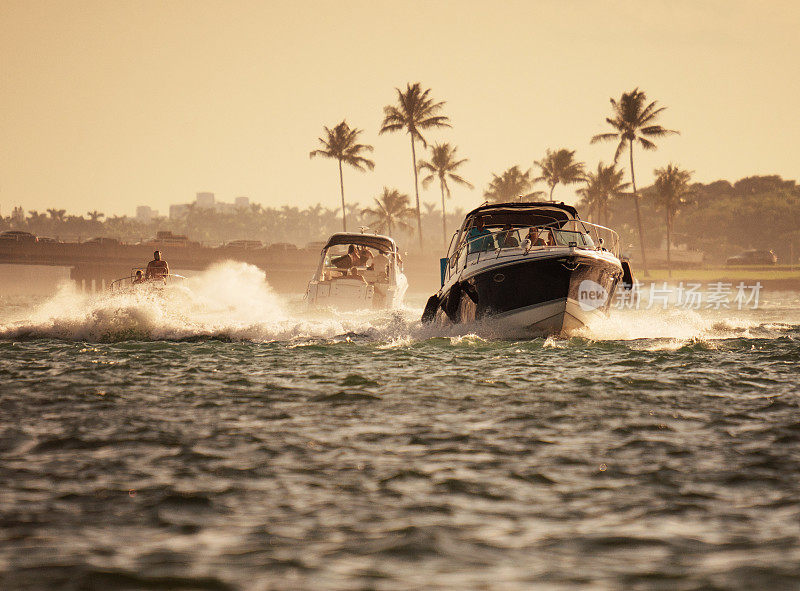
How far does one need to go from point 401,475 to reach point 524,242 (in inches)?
385

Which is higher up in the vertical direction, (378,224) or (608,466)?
(378,224)

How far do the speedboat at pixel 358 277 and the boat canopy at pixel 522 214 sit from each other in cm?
670

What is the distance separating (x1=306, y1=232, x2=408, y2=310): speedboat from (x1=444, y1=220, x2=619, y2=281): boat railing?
726 cm

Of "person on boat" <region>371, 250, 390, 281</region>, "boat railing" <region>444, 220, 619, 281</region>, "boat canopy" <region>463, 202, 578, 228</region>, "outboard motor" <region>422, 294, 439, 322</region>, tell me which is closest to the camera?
"boat railing" <region>444, 220, 619, 281</region>

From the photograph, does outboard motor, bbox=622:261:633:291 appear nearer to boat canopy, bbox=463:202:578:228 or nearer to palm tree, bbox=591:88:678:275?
boat canopy, bbox=463:202:578:228

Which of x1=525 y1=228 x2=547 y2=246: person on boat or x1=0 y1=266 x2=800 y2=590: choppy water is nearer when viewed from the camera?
x1=0 y1=266 x2=800 y2=590: choppy water

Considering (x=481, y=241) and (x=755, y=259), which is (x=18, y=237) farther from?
(x=755, y=259)

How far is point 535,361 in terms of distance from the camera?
12.3 m

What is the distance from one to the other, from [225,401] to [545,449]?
4031 millimetres

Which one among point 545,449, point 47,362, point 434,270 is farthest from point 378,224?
point 545,449

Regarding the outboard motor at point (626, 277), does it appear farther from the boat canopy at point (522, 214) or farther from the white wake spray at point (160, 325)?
the white wake spray at point (160, 325)

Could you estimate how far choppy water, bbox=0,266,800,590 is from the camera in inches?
153

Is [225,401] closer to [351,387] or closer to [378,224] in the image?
[351,387]

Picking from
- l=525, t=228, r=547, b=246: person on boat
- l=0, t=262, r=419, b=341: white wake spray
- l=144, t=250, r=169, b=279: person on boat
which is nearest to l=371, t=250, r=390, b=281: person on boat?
l=0, t=262, r=419, b=341: white wake spray
